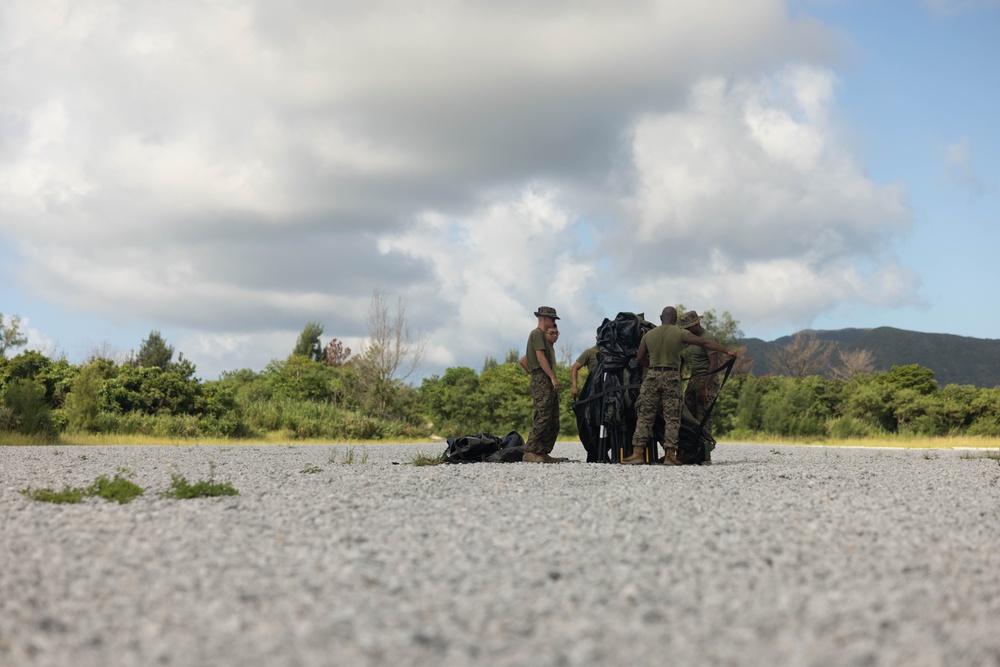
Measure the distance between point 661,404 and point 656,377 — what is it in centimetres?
41

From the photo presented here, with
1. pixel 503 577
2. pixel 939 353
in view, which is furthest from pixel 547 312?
pixel 939 353

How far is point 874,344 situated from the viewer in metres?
117

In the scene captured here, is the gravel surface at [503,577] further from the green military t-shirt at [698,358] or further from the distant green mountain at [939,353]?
the distant green mountain at [939,353]

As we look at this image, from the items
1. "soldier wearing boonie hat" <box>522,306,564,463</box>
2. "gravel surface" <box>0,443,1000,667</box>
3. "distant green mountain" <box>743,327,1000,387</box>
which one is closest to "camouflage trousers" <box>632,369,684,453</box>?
"soldier wearing boonie hat" <box>522,306,564,463</box>

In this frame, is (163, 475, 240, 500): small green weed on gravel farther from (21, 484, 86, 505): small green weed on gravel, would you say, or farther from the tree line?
the tree line

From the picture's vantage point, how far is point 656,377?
11.3 metres

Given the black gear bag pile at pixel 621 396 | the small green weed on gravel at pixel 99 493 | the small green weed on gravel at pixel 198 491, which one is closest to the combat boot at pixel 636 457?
the black gear bag pile at pixel 621 396

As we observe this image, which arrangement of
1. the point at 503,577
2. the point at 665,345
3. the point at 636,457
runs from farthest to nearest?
1. the point at 636,457
2. the point at 665,345
3. the point at 503,577

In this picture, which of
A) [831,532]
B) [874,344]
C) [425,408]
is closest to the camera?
[831,532]

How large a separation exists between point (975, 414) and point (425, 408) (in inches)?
706

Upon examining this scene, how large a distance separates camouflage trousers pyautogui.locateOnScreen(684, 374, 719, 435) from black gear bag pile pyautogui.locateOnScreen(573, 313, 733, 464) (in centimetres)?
13

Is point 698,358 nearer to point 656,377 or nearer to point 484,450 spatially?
point 656,377

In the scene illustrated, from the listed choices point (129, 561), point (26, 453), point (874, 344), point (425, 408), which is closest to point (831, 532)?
point (129, 561)

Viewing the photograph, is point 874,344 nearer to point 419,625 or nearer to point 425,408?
point 425,408
